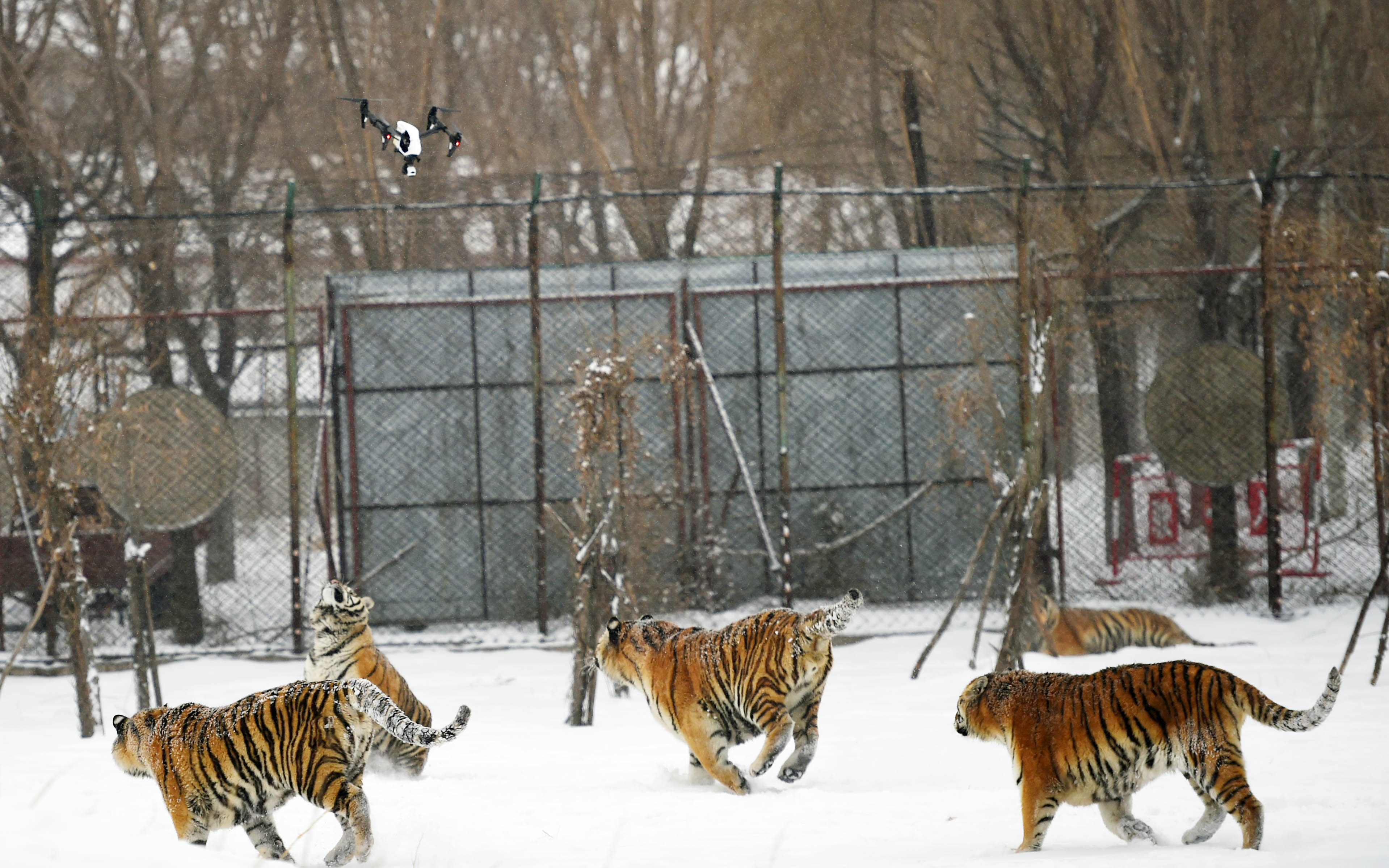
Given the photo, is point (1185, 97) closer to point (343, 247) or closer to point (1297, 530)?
point (1297, 530)

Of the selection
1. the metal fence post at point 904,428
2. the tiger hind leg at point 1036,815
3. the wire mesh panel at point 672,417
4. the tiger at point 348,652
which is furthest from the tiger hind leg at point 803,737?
the metal fence post at point 904,428

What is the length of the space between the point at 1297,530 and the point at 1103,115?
4.74 m

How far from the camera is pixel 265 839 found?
4.48 metres

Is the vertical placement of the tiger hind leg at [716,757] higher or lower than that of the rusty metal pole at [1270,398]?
lower

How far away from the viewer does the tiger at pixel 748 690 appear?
5492 millimetres

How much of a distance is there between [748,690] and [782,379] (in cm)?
359

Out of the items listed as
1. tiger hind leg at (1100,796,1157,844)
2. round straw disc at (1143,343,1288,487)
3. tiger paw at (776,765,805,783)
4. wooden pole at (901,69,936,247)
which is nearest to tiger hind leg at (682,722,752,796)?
tiger paw at (776,765,805,783)

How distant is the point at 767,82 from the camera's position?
47.3 ft

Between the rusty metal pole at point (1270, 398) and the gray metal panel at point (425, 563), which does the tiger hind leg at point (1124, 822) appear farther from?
the gray metal panel at point (425, 563)

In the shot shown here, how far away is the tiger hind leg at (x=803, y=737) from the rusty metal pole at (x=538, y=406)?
343 cm

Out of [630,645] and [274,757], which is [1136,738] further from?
[274,757]

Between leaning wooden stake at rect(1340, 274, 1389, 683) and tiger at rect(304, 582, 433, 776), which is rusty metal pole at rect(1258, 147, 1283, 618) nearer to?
leaning wooden stake at rect(1340, 274, 1389, 683)

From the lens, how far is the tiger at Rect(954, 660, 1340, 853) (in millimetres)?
4141

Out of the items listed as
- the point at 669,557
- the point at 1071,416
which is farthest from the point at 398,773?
the point at 1071,416
